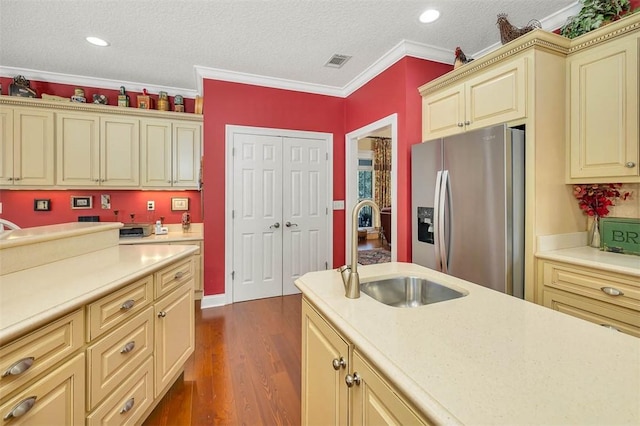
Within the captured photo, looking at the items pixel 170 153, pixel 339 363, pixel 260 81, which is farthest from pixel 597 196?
pixel 170 153

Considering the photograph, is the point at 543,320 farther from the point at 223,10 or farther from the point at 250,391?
the point at 223,10

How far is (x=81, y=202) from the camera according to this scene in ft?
12.3

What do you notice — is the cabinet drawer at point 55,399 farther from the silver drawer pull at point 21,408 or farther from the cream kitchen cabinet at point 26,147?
the cream kitchen cabinet at point 26,147

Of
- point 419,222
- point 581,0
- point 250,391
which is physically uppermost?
point 581,0

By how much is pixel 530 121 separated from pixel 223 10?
2418 mm

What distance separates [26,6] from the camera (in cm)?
232

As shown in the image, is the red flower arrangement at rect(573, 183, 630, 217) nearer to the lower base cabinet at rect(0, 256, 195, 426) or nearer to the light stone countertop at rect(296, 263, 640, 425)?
the light stone countertop at rect(296, 263, 640, 425)

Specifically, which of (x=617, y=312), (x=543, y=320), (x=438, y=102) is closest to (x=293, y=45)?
(x=438, y=102)

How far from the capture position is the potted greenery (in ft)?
6.39

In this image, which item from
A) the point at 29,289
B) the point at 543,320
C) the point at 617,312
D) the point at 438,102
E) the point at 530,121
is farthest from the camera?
the point at 438,102

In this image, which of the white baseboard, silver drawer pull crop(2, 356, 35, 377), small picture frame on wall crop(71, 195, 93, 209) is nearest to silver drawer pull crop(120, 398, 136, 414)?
silver drawer pull crop(2, 356, 35, 377)

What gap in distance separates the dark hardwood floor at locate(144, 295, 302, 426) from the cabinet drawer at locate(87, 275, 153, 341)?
0.76 metres

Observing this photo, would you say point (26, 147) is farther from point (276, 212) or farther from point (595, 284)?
point (595, 284)

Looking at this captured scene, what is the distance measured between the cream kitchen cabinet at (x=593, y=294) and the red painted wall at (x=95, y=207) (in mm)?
3948
